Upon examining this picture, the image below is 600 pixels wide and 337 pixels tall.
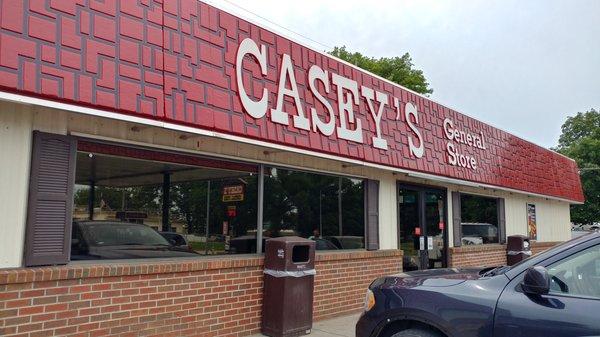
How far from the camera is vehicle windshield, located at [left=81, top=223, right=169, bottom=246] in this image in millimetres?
5445

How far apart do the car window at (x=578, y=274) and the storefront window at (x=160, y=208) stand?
4165 mm

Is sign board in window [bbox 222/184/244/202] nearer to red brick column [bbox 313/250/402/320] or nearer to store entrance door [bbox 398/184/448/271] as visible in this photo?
red brick column [bbox 313/250/402/320]

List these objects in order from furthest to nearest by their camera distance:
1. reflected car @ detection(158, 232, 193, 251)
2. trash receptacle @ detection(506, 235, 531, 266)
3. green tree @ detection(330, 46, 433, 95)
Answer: green tree @ detection(330, 46, 433, 95), trash receptacle @ detection(506, 235, 531, 266), reflected car @ detection(158, 232, 193, 251)

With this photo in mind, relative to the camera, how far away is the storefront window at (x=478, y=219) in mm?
13031

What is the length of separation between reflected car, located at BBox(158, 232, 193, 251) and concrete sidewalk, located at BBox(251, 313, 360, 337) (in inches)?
62.4

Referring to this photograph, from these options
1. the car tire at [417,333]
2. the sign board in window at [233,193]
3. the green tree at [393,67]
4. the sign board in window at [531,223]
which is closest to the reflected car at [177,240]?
the sign board in window at [233,193]

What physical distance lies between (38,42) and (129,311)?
2.87 metres

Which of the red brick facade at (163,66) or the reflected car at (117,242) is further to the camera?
the reflected car at (117,242)

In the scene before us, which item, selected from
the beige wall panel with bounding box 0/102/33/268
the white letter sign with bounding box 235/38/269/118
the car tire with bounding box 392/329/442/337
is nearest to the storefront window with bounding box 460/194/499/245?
the white letter sign with bounding box 235/38/269/118

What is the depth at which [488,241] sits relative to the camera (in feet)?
45.9

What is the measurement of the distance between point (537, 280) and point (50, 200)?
433 centimetres

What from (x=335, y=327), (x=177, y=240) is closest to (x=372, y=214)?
(x=335, y=327)

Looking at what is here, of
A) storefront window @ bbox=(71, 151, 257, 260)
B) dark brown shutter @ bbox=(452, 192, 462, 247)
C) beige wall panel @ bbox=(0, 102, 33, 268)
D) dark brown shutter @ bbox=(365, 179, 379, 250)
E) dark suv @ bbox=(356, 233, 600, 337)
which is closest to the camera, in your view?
dark suv @ bbox=(356, 233, 600, 337)

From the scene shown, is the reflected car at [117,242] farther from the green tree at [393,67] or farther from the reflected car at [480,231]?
the green tree at [393,67]
